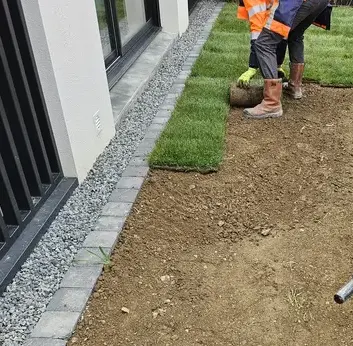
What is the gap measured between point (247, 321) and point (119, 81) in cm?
352

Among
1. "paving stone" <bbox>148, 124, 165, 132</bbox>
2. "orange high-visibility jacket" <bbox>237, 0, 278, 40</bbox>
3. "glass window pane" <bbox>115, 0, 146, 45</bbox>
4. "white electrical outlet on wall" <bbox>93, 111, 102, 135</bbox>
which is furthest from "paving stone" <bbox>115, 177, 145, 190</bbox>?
"glass window pane" <bbox>115, 0, 146, 45</bbox>

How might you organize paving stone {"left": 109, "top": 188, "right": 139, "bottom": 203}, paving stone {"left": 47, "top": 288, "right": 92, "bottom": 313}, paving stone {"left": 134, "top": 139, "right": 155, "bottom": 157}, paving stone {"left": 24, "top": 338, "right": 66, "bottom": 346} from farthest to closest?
paving stone {"left": 134, "top": 139, "right": 155, "bottom": 157} → paving stone {"left": 109, "top": 188, "right": 139, "bottom": 203} → paving stone {"left": 47, "top": 288, "right": 92, "bottom": 313} → paving stone {"left": 24, "top": 338, "right": 66, "bottom": 346}

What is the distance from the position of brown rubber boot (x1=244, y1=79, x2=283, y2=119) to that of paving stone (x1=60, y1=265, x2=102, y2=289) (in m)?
2.54

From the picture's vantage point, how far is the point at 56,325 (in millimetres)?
2582

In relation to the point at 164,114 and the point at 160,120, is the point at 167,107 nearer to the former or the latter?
the point at 164,114

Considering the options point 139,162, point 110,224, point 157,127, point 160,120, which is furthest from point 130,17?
point 110,224

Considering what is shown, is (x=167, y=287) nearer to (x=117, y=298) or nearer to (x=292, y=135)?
(x=117, y=298)

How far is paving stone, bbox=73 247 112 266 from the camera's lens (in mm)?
3018

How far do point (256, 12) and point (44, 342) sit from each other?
10.8 feet

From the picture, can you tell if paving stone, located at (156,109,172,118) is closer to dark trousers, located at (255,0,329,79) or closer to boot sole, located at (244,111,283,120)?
boot sole, located at (244,111,283,120)

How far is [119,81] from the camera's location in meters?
5.44

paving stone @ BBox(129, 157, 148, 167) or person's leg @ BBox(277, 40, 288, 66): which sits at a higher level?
person's leg @ BBox(277, 40, 288, 66)

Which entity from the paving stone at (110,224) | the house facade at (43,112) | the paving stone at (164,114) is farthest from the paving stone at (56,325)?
the paving stone at (164,114)

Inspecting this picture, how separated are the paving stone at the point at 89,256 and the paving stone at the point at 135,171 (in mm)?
936
